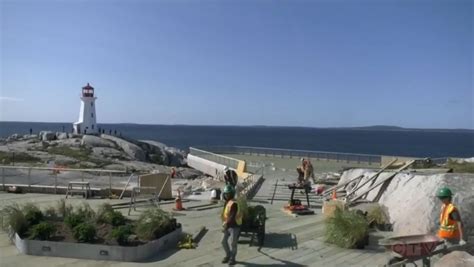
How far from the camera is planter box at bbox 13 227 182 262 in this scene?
9320 millimetres

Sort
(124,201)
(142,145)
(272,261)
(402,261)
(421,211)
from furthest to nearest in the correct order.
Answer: (142,145) → (124,201) → (421,211) → (272,261) → (402,261)

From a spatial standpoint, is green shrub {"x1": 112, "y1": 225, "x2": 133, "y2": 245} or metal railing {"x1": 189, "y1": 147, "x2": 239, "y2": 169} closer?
green shrub {"x1": 112, "y1": 225, "x2": 133, "y2": 245}

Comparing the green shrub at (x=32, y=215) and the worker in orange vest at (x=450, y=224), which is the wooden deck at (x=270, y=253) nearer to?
the green shrub at (x=32, y=215)

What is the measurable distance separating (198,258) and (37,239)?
3293 millimetres

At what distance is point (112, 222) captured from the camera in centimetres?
1079

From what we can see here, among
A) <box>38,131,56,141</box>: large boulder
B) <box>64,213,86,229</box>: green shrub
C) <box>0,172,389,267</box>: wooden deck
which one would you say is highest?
<box>38,131,56,141</box>: large boulder

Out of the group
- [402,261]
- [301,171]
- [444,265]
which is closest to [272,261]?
[402,261]

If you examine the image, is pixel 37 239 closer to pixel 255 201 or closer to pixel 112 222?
pixel 112 222

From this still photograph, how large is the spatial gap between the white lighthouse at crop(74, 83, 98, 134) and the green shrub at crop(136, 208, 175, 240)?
60.4 metres

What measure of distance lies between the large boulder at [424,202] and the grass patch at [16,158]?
33.3 metres

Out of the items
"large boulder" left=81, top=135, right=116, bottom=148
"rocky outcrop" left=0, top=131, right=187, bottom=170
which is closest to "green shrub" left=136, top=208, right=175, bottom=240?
"rocky outcrop" left=0, top=131, right=187, bottom=170

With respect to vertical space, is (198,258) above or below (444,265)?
below

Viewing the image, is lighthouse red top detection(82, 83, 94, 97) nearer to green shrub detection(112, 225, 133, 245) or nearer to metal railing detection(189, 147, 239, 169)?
metal railing detection(189, 147, 239, 169)

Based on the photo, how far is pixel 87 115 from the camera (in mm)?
68250
